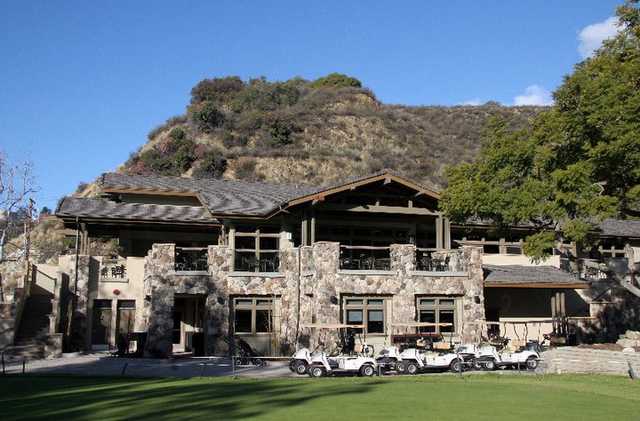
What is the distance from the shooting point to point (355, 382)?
2039 centimetres

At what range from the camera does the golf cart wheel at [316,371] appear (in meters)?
23.3

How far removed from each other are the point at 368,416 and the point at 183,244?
23.4m

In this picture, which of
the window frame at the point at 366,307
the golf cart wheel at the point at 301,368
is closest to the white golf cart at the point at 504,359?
the window frame at the point at 366,307

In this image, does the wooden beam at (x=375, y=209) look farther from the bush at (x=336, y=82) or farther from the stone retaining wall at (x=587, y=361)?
the bush at (x=336, y=82)

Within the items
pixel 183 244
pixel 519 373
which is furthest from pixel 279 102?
pixel 519 373

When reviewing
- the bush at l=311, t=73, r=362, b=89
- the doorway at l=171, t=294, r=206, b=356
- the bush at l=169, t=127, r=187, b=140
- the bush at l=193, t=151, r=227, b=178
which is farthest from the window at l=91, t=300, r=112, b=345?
the bush at l=311, t=73, r=362, b=89

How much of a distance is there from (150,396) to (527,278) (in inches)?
858

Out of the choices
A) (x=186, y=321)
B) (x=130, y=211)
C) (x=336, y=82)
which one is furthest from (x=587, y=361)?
(x=336, y=82)

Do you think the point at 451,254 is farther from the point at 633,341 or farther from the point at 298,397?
the point at 298,397

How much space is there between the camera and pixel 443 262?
32438mm

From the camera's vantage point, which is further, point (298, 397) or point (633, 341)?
point (633, 341)

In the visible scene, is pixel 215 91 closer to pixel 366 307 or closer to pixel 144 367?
pixel 366 307

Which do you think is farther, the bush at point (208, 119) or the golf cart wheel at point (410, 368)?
the bush at point (208, 119)

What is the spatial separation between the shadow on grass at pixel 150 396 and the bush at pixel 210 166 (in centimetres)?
4751
